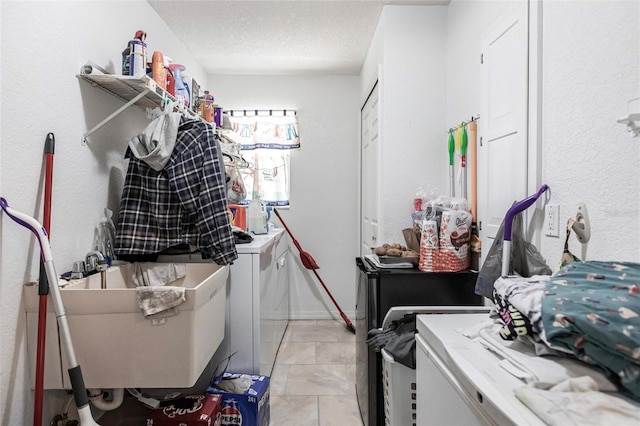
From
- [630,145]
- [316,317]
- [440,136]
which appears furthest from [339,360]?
[630,145]

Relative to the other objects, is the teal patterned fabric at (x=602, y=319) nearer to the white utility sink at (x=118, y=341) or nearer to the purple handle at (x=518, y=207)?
the purple handle at (x=518, y=207)

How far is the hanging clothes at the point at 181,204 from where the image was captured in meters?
1.74

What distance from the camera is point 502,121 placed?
5.32 ft

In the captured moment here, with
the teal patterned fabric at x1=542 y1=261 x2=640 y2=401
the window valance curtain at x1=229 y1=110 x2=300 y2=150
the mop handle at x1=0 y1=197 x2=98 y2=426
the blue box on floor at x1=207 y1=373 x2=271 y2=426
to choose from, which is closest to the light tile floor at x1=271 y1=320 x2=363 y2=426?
the blue box on floor at x1=207 y1=373 x2=271 y2=426

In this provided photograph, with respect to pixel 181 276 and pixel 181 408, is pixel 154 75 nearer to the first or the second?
pixel 181 276

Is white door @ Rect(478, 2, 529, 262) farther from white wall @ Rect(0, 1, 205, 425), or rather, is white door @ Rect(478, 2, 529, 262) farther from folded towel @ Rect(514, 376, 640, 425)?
white wall @ Rect(0, 1, 205, 425)

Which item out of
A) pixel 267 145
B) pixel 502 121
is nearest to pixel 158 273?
pixel 502 121

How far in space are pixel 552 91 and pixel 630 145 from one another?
1.36 feet

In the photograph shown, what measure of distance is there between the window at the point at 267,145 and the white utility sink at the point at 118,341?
247 cm

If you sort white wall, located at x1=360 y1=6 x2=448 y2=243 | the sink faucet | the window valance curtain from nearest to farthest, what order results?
the sink faucet
white wall, located at x1=360 y1=6 x2=448 y2=243
the window valance curtain

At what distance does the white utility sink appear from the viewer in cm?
130

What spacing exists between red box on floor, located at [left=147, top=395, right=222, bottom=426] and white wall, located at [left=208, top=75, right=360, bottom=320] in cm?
220

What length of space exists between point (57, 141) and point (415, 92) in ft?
6.40

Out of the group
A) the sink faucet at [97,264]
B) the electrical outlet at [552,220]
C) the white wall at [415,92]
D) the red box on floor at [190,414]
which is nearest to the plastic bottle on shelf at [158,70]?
the sink faucet at [97,264]
